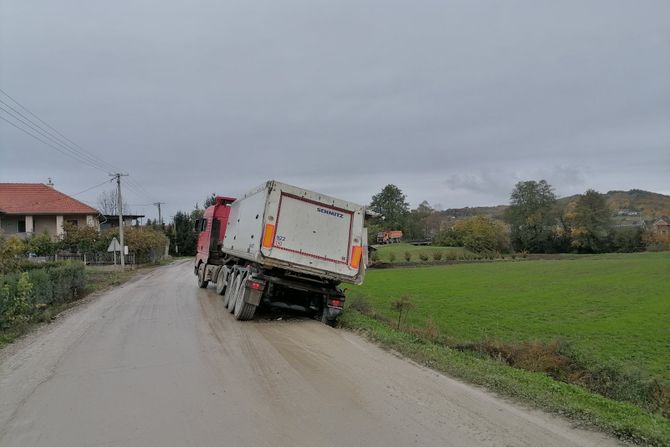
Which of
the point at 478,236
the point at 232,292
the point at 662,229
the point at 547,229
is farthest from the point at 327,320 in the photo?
the point at 662,229

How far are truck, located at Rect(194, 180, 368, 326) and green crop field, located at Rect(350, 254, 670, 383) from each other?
4.51m

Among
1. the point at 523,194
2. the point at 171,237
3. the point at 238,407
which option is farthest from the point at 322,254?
the point at 523,194

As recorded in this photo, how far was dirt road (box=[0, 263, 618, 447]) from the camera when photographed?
4758 mm

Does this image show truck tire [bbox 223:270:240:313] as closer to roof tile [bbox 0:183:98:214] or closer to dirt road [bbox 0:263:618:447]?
dirt road [bbox 0:263:618:447]

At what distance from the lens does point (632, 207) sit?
5758 inches

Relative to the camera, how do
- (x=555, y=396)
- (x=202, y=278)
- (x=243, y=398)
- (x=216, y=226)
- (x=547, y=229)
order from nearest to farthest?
(x=243, y=398) < (x=555, y=396) < (x=216, y=226) < (x=202, y=278) < (x=547, y=229)

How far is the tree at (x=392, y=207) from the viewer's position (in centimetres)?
14225

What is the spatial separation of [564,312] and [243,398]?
59.2ft

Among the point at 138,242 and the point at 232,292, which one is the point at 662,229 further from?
the point at 232,292

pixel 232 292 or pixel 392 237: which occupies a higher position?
pixel 392 237

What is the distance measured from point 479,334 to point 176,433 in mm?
11953

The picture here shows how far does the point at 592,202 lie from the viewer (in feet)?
307

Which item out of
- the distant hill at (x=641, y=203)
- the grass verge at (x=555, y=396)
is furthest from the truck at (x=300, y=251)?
the distant hill at (x=641, y=203)

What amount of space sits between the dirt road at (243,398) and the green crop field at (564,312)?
6162 millimetres
